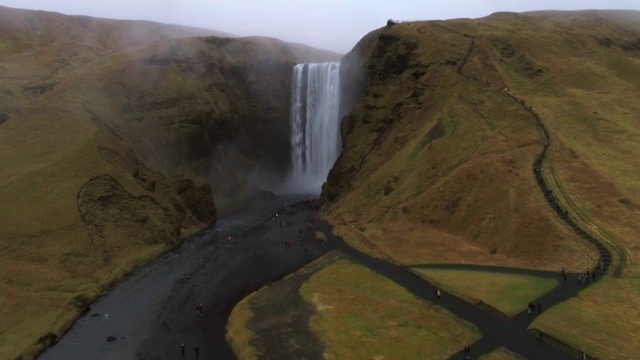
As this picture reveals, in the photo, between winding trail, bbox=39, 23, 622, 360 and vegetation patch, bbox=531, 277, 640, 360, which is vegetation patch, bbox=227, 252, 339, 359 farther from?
vegetation patch, bbox=531, 277, 640, 360

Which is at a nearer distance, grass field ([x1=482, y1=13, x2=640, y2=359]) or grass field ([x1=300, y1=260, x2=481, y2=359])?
grass field ([x1=300, y1=260, x2=481, y2=359])

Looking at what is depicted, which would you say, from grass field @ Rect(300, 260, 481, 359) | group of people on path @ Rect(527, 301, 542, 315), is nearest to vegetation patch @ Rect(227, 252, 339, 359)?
grass field @ Rect(300, 260, 481, 359)

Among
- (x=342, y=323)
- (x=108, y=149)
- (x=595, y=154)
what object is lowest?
(x=342, y=323)

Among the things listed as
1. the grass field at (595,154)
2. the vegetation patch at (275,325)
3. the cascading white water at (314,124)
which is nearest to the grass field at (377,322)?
the vegetation patch at (275,325)

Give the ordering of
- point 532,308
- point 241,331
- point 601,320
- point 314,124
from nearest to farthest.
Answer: point 601,320, point 532,308, point 241,331, point 314,124

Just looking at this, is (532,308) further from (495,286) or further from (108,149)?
(108,149)

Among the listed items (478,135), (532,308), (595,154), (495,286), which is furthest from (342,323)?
(595,154)
